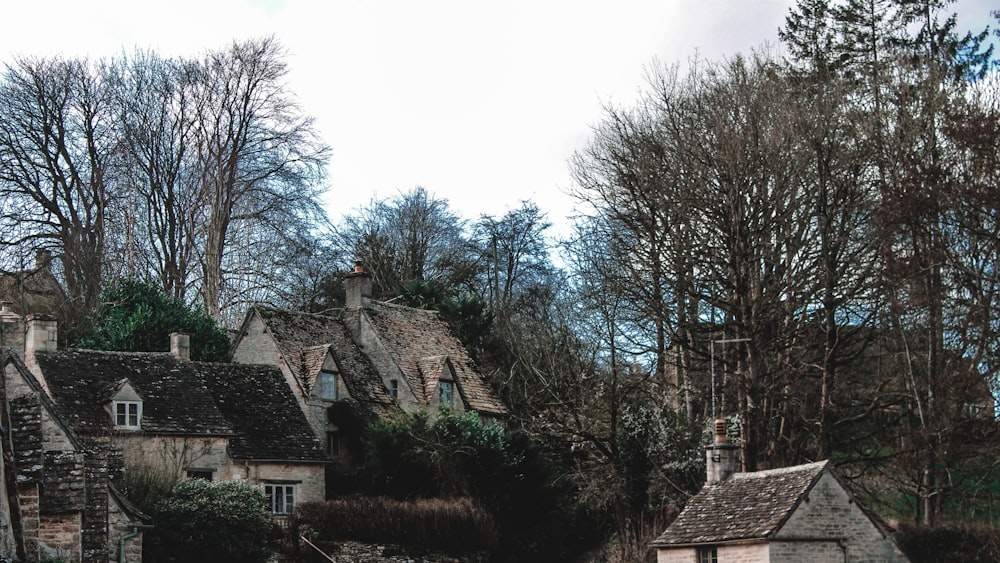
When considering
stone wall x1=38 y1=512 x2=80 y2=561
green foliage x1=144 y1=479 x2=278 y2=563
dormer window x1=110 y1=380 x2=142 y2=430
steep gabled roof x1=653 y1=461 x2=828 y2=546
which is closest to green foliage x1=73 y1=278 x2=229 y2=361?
dormer window x1=110 y1=380 x2=142 y2=430

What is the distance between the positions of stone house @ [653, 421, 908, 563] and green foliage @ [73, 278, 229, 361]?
1929 cm

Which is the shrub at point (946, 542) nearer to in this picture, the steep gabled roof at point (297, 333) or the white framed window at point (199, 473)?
the white framed window at point (199, 473)

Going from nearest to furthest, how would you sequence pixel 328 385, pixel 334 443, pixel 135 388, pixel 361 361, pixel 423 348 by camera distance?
pixel 135 388
pixel 334 443
pixel 328 385
pixel 361 361
pixel 423 348

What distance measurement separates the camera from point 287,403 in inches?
1597

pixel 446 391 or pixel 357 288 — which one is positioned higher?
pixel 357 288

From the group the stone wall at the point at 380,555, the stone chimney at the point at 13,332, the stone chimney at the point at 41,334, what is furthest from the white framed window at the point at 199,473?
the stone chimney at the point at 13,332

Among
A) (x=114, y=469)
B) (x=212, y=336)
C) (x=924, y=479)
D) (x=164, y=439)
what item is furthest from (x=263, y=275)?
(x=924, y=479)

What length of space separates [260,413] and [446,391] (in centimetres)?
893

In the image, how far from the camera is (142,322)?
41656mm

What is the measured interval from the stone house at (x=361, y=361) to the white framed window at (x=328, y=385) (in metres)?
0.03

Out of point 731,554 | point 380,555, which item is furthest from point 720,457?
point 380,555

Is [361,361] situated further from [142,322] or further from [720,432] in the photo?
[720,432]

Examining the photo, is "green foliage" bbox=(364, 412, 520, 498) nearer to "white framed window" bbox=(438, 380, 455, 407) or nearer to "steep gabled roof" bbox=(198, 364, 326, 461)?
"steep gabled roof" bbox=(198, 364, 326, 461)

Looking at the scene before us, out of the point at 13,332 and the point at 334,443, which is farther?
the point at 334,443
